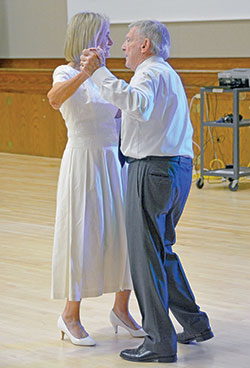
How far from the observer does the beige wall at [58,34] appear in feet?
23.5

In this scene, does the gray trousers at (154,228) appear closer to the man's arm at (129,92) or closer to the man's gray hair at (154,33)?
the man's arm at (129,92)

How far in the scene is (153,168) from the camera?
2.77 metres

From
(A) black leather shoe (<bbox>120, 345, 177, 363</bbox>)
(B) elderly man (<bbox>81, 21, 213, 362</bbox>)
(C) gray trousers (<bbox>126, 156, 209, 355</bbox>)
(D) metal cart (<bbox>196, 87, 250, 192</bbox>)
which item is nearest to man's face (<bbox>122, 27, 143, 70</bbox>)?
(B) elderly man (<bbox>81, 21, 213, 362</bbox>)

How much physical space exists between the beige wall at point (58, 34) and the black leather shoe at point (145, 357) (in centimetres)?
470

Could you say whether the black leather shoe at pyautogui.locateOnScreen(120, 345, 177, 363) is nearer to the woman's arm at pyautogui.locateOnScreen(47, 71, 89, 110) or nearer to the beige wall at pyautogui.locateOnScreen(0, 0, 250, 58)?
the woman's arm at pyautogui.locateOnScreen(47, 71, 89, 110)

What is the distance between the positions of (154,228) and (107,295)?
3.48ft

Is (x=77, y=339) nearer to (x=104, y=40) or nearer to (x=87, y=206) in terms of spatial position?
(x=87, y=206)

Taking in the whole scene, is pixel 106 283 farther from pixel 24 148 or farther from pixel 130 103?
pixel 24 148

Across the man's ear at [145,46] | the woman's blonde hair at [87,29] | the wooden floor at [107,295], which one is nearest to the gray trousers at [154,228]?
the wooden floor at [107,295]

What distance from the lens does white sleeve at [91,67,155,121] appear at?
2607mm

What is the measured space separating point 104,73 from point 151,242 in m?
0.64

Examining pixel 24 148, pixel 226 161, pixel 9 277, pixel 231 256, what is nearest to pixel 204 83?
pixel 226 161

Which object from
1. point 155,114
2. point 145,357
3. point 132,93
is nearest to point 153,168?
point 155,114

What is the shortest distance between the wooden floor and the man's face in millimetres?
1131
